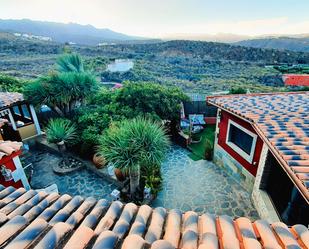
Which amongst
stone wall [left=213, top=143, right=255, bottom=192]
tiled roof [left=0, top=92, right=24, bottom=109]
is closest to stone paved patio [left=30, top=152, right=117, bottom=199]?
tiled roof [left=0, top=92, right=24, bottom=109]

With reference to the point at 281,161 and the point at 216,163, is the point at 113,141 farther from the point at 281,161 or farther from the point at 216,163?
the point at 216,163

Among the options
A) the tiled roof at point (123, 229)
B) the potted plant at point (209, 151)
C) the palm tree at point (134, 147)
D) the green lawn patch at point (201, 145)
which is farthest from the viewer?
the green lawn patch at point (201, 145)

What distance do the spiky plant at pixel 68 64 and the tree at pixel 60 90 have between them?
2.49m

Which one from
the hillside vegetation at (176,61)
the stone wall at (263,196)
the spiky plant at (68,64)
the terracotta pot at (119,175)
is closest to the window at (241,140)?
the stone wall at (263,196)

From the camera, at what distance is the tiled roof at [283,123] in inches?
163

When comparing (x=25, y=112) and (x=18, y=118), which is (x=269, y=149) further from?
(x=18, y=118)

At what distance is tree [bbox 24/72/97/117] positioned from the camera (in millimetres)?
12242

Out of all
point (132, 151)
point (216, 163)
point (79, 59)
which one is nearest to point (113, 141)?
point (132, 151)

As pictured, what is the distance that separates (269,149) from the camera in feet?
18.1

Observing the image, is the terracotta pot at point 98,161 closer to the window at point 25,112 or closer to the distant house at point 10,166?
the distant house at point 10,166

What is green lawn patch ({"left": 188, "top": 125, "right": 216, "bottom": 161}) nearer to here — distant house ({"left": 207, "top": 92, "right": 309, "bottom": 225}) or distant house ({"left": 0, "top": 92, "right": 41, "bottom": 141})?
distant house ({"left": 207, "top": 92, "right": 309, "bottom": 225})

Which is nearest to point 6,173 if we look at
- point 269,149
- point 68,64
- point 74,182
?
point 74,182

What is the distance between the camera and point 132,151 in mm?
7129

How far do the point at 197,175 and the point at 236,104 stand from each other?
420cm
